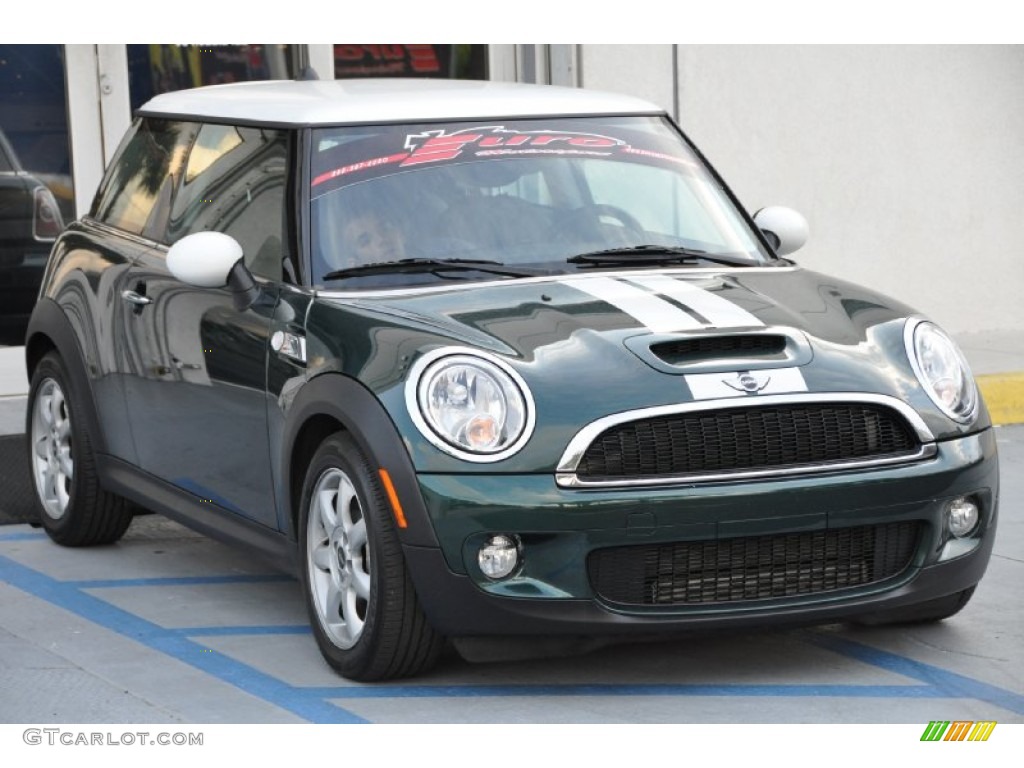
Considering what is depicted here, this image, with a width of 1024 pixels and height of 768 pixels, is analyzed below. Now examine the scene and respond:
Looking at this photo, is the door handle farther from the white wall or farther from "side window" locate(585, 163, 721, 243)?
the white wall

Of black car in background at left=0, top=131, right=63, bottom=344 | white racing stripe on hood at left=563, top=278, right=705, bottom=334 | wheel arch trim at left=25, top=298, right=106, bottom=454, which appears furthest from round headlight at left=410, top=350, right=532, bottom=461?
black car in background at left=0, top=131, right=63, bottom=344

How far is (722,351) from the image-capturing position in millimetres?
5184

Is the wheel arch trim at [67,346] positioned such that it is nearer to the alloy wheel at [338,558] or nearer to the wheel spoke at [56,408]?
the wheel spoke at [56,408]

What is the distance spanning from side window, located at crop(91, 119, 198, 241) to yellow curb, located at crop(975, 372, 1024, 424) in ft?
14.3

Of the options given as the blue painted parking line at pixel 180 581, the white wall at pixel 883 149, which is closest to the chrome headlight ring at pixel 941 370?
the blue painted parking line at pixel 180 581

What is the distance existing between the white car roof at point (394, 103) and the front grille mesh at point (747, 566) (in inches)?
68.2

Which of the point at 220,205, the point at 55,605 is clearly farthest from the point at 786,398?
the point at 55,605

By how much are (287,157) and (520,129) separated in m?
0.71

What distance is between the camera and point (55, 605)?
634 centimetres

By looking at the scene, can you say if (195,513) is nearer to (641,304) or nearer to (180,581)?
(180,581)

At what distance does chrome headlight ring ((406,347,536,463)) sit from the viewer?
496cm
